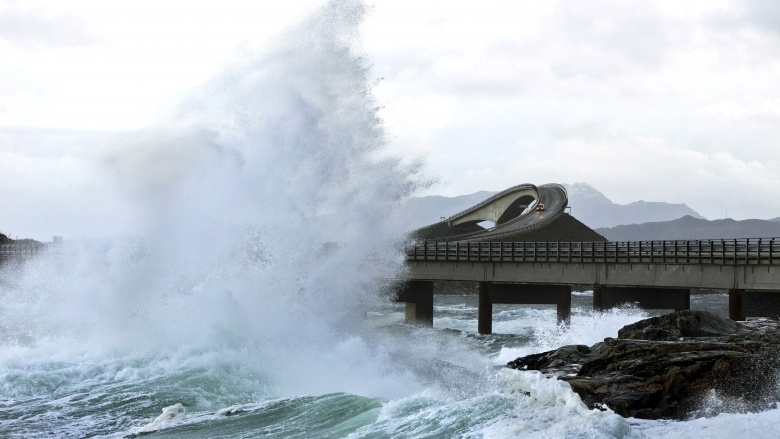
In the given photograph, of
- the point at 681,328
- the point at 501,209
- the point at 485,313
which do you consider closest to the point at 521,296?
the point at 485,313

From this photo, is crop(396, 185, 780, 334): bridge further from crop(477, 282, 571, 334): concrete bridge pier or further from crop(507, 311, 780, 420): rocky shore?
crop(507, 311, 780, 420): rocky shore

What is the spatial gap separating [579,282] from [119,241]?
2229cm

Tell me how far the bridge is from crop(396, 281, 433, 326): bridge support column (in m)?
0.05

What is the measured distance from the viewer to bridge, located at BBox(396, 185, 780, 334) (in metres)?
38.1

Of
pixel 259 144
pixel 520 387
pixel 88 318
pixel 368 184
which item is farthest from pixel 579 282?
pixel 520 387

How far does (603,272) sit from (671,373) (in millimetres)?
28490

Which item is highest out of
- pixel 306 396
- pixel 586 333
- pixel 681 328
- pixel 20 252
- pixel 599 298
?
pixel 20 252

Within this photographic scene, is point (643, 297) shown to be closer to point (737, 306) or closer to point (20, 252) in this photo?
point (737, 306)

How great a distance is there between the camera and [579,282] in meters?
45.4

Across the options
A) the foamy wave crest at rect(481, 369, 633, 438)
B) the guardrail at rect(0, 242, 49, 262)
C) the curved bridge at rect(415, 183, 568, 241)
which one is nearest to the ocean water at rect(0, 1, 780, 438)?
the foamy wave crest at rect(481, 369, 633, 438)

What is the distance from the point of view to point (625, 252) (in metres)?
43.6

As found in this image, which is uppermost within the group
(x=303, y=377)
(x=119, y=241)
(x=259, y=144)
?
(x=259, y=144)

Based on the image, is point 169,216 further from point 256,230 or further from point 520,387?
point 520,387

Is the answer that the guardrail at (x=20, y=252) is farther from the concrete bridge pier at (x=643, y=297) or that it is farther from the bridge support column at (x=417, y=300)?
the concrete bridge pier at (x=643, y=297)
